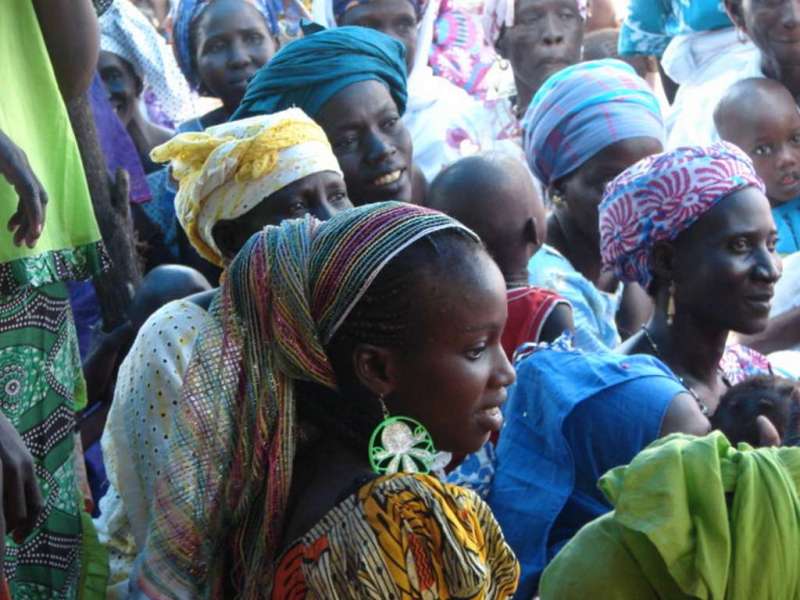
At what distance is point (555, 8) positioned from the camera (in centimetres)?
732

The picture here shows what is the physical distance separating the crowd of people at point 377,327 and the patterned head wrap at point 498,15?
78cm

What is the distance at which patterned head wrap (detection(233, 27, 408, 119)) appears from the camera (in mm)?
4812

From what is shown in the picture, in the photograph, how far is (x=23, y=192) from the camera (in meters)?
3.42

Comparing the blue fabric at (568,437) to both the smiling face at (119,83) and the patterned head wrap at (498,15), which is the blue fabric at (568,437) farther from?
the patterned head wrap at (498,15)

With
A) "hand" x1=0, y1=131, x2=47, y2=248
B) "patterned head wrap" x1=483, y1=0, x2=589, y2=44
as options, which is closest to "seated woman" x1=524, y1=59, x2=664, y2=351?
"patterned head wrap" x1=483, y1=0, x2=589, y2=44

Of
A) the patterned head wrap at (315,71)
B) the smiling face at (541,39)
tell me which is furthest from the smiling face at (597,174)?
the smiling face at (541,39)

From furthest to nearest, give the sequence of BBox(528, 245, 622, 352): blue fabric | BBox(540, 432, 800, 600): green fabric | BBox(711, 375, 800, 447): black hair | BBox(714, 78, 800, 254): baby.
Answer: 1. BBox(714, 78, 800, 254): baby
2. BBox(528, 245, 622, 352): blue fabric
3. BBox(711, 375, 800, 447): black hair
4. BBox(540, 432, 800, 600): green fabric

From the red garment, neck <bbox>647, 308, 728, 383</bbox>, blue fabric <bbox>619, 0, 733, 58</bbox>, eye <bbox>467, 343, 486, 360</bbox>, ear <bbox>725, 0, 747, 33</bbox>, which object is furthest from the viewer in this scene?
blue fabric <bbox>619, 0, 733, 58</bbox>

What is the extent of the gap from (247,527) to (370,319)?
1.62 ft

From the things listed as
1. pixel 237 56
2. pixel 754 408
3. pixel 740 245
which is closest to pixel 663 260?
pixel 740 245

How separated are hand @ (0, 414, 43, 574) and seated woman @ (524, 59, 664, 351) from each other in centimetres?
278

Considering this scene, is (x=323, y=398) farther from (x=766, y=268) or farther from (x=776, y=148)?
(x=776, y=148)

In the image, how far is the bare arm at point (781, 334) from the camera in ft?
17.9

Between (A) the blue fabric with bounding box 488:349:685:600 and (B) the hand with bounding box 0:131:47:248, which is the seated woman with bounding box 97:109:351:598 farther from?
(A) the blue fabric with bounding box 488:349:685:600
